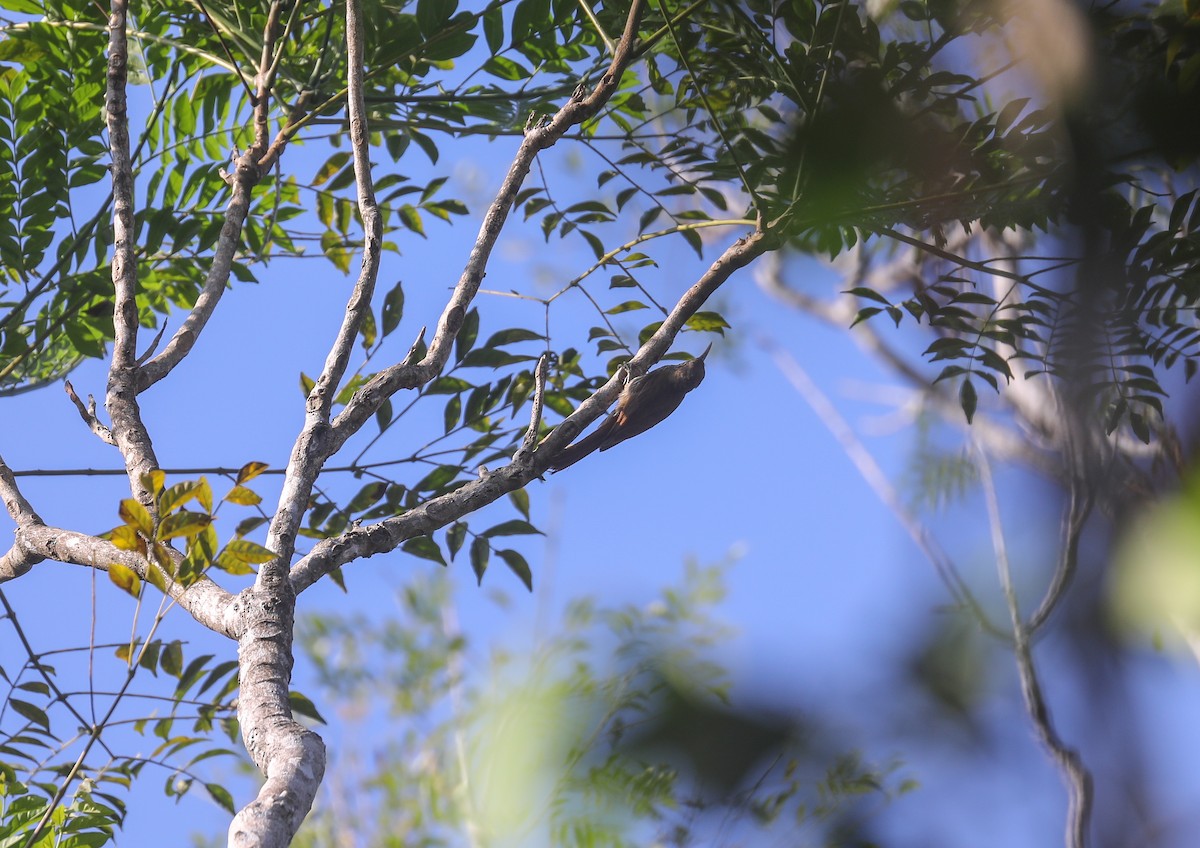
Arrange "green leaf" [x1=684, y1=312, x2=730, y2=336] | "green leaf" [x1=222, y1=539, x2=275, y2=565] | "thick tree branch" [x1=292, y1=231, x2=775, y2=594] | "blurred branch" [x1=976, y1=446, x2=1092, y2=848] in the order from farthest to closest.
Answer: "green leaf" [x1=684, y1=312, x2=730, y2=336]
"thick tree branch" [x1=292, y1=231, x2=775, y2=594]
"green leaf" [x1=222, y1=539, x2=275, y2=565]
"blurred branch" [x1=976, y1=446, x2=1092, y2=848]

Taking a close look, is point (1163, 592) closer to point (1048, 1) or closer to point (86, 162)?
point (1048, 1)

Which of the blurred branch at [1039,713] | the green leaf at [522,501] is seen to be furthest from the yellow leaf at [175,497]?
the blurred branch at [1039,713]

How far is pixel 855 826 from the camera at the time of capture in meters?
0.26

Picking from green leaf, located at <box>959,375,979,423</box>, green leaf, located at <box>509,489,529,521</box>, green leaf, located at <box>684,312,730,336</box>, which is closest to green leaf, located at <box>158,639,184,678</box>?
→ green leaf, located at <box>509,489,529,521</box>

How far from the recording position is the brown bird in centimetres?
119

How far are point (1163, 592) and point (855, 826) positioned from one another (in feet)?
0.33

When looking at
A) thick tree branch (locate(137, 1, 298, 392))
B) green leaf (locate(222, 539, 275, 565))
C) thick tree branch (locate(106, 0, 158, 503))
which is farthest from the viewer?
thick tree branch (locate(137, 1, 298, 392))

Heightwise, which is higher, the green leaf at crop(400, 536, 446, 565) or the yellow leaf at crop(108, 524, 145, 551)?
the green leaf at crop(400, 536, 446, 565)

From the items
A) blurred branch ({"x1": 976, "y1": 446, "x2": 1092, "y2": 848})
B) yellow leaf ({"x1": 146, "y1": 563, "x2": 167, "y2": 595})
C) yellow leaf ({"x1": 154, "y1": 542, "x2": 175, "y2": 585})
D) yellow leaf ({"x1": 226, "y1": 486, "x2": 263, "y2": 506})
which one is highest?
yellow leaf ({"x1": 226, "y1": 486, "x2": 263, "y2": 506})

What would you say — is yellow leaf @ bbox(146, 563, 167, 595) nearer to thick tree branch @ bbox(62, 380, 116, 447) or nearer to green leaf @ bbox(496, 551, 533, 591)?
thick tree branch @ bbox(62, 380, 116, 447)

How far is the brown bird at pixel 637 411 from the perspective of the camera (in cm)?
119

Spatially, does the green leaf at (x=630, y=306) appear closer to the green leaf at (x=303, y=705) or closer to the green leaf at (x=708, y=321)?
the green leaf at (x=708, y=321)

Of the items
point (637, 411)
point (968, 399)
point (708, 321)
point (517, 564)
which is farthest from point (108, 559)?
point (968, 399)

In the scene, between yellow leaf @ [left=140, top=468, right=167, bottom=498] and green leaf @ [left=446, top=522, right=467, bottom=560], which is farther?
green leaf @ [left=446, top=522, right=467, bottom=560]
